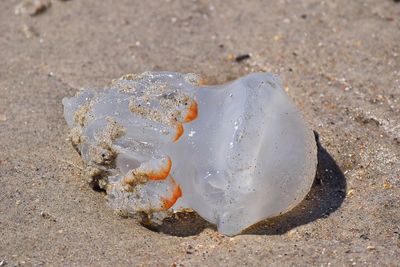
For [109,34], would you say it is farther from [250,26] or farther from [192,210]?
[192,210]

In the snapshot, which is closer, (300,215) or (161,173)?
(161,173)

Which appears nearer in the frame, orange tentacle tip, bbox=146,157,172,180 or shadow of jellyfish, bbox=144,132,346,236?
orange tentacle tip, bbox=146,157,172,180

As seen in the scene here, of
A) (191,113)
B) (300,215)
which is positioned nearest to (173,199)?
(191,113)

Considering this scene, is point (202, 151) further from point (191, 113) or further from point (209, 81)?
point (209, 81)

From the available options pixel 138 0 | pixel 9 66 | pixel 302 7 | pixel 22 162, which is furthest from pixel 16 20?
pixel 302 7

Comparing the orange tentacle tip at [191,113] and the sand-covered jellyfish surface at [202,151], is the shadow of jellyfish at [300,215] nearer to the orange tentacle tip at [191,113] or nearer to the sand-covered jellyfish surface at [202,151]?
the sand-covered jellyfish surface at [202,151]

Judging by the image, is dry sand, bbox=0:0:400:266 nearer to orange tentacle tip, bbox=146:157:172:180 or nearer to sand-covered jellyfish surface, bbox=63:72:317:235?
sand-covered jellyfish surface, bbox=63:72:317:235

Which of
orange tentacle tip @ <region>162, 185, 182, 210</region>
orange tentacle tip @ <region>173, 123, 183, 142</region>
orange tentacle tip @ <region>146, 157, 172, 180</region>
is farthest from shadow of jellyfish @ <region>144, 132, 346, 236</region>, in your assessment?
orange tentacle tip @ <region>173, 123, 183, 142</region>
